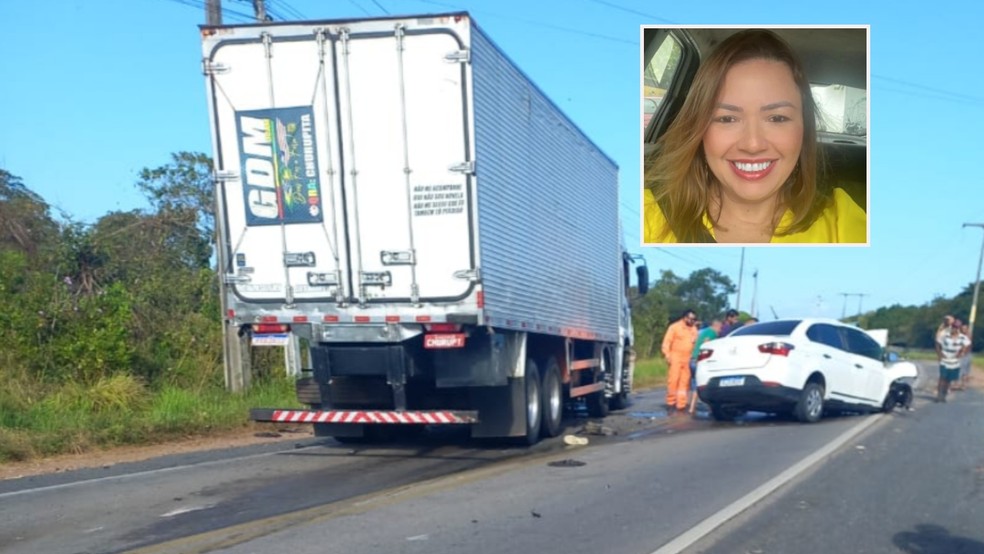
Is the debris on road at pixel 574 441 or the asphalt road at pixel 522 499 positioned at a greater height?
the asphalt road at pixel 522 499

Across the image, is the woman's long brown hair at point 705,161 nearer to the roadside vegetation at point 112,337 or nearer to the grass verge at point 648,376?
the roadside vegetation at point 112,337

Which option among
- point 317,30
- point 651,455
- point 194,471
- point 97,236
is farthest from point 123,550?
point 97,236

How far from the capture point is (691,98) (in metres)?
13.9

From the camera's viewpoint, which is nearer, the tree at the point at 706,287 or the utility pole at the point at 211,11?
the utility pole at the point at 211,11

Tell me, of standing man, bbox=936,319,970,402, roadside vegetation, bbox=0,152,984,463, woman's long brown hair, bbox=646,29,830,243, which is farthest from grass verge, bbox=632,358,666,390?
woman's long brown hair, bbox=646,29,830,243

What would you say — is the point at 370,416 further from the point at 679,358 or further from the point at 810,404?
the point at 679,358

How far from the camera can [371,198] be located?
10.2 m

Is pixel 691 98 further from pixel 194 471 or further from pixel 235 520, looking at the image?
pixel 235 520

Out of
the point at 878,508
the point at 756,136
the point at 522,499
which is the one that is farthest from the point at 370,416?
the point at 756,136

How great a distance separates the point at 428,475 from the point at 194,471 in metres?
2.32

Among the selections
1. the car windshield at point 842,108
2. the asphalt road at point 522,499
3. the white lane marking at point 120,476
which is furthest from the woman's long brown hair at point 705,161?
the white lane marking at point 120,476

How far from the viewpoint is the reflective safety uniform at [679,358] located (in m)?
17.7

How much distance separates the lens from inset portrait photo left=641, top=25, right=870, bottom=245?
13039mm

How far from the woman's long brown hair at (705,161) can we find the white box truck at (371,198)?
11.3ft
